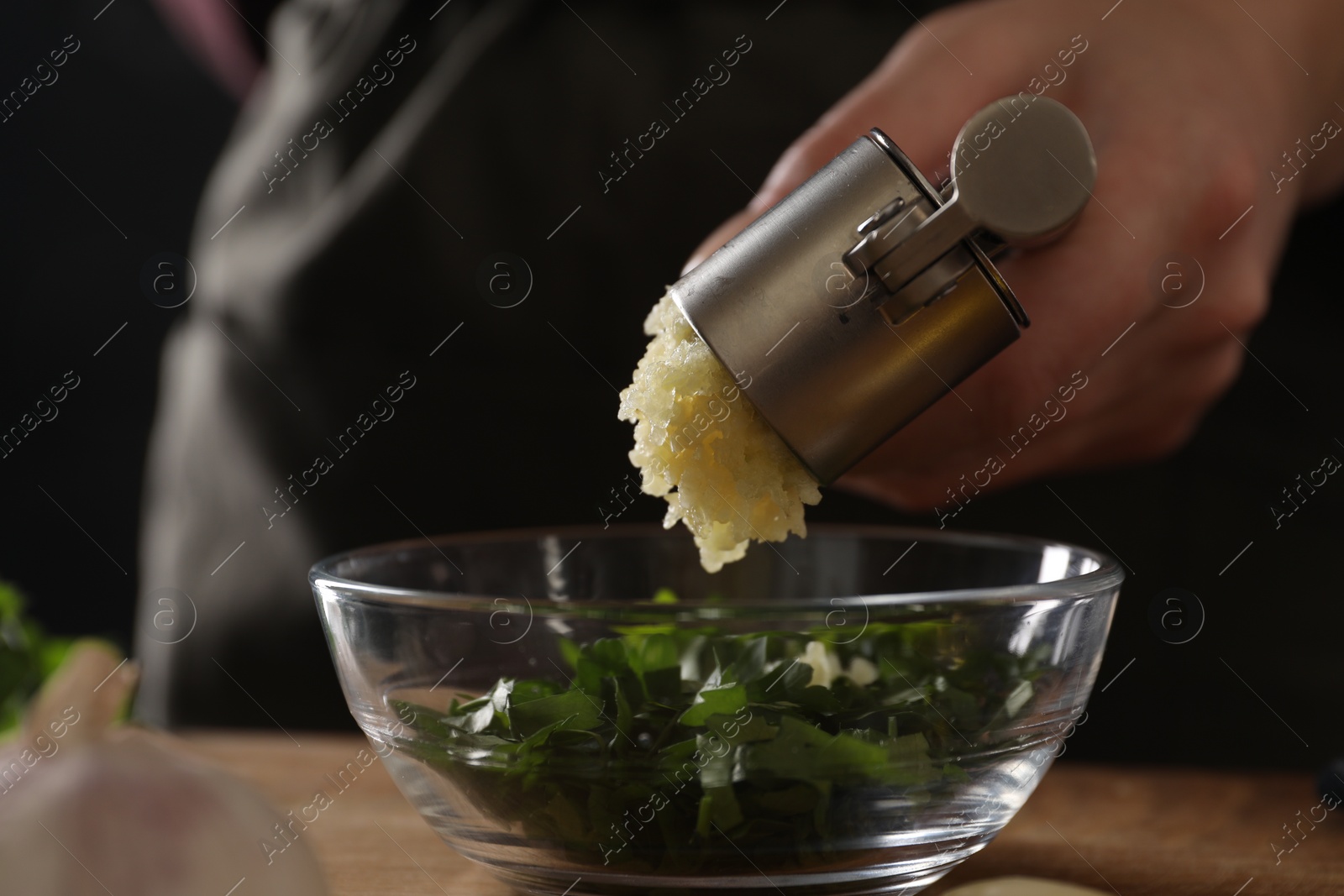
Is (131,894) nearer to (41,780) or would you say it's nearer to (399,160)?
(41,780)

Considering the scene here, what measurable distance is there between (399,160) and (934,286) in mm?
739

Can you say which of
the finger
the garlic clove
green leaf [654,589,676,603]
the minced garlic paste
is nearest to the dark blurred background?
the finger

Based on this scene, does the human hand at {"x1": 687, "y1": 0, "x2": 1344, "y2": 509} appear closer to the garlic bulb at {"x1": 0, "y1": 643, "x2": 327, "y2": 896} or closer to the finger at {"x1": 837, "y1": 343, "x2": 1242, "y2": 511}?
the finger at {"x1": 837, "y1": 343, "x2": 1242, "y2": 511}

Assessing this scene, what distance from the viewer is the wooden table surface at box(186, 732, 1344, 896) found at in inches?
24.0

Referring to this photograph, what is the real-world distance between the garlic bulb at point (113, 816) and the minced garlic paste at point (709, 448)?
22 centimetres

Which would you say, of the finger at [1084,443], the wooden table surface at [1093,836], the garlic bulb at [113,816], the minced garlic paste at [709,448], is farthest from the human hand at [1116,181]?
the garlic bulb at [113,816]

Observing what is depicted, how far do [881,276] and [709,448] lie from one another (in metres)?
0.11

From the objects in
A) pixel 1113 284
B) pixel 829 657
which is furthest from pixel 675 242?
pixel 829 657

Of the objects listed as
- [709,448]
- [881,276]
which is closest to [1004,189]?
[881,276]

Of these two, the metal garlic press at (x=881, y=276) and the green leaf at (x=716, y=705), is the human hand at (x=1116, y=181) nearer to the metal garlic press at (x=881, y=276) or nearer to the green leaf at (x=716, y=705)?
the metal garlic press at (x=881, y=276)

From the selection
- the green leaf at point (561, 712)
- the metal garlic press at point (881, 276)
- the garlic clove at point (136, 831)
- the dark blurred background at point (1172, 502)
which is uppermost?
the garlic clove at point (136, 831)

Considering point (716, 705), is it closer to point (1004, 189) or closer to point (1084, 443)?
point (1004, 189)

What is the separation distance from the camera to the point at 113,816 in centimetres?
42

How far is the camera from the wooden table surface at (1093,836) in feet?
2.00
